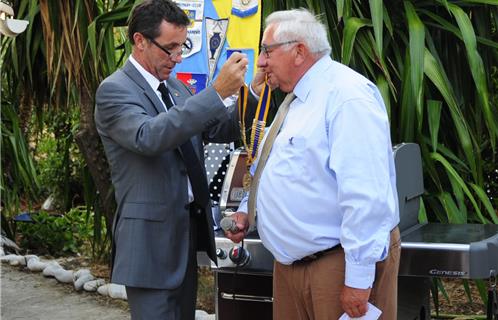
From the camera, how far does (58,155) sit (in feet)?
33.1

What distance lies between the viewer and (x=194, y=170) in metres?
3.40

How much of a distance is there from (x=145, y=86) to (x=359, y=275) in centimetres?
113

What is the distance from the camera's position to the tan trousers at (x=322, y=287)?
121 inches

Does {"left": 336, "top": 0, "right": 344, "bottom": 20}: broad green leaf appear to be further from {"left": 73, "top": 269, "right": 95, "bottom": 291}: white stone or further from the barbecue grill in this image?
{"left": 73, "top": 269, "right": 95, "bottom": 291}: white stone

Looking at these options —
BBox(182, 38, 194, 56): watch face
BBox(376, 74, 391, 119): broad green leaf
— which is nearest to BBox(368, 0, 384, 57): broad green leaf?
BBox(376, 74, 391, 119): broad green leaf

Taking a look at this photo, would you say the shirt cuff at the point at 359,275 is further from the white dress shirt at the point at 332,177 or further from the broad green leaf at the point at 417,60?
the broad green leaf at the point at 417,60

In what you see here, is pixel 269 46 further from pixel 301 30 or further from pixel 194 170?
pixel 194 170

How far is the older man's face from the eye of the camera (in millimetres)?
3178

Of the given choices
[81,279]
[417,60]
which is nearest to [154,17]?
[417,60]

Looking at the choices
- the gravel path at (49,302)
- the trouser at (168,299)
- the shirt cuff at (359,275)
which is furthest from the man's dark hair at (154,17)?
the gravel path at (49,302)

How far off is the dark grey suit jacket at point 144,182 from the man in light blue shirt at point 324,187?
317mm

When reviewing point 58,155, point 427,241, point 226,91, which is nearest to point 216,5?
point 226,91

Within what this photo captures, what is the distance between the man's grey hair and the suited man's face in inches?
16.4

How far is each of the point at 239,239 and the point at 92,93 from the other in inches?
118
